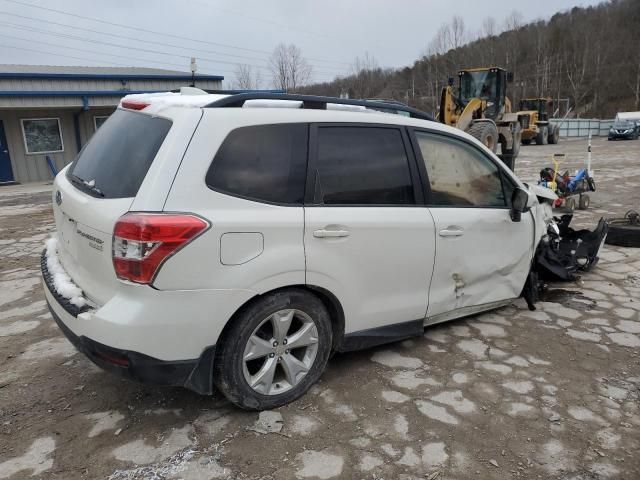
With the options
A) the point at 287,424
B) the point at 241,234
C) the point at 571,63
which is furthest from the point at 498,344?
the point at 571,63

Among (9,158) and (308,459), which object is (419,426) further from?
(9,158)

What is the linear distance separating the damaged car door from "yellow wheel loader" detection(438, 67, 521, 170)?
1409cm

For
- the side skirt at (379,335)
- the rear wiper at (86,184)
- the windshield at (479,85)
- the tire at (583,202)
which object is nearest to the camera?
the rear wiper at (86,184)

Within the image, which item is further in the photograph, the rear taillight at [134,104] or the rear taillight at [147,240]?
the rear taillight at [134,104]

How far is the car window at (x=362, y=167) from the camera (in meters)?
3.03

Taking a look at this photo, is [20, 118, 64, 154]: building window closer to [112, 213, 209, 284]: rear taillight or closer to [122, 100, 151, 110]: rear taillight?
[122, 100, 151, 110]: rear taillight

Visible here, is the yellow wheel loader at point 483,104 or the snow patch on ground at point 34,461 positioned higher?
the yellow wheel loader at point 483,104

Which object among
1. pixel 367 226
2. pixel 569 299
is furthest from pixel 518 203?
pixel 367 226

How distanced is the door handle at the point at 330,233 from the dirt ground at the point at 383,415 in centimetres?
102

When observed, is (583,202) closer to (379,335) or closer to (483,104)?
(379,335)

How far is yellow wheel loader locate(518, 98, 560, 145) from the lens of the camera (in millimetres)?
30544

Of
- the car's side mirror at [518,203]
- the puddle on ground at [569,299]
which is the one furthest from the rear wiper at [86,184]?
the puddle on ground at [569,299]

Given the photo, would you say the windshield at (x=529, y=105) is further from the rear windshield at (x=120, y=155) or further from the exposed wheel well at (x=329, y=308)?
the rear windshield at (x=120, y=155)

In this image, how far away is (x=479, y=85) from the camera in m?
19.7
